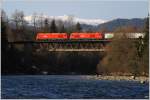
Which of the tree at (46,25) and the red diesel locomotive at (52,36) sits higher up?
the tree at (46,25)

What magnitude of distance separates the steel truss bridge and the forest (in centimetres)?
105

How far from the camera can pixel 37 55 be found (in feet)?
302

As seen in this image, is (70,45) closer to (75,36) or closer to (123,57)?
(75,36)

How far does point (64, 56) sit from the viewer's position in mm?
99000

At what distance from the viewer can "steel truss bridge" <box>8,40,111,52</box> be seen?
91.3 meters

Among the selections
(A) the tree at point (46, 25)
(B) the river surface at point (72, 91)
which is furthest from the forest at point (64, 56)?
(B) the river surface at point (72, 91)

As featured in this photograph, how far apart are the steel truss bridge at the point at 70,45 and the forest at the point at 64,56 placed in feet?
3.46

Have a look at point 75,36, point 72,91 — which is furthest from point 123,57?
point 72,91

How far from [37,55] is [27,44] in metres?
3.08

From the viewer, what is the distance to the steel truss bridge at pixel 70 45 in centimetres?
9131

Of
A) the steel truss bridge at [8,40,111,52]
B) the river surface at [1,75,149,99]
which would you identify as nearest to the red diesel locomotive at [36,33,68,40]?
the steel truss bridge at [8,40,111,52]

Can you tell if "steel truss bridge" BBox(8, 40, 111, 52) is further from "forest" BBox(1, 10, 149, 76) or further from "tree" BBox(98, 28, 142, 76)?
"tree" BBox(98, 28, 142, 76)

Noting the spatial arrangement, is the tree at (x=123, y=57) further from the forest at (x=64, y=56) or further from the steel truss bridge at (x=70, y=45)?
the steel truss bridge at (x=70, y=45)

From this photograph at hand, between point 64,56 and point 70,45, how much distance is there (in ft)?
11.4
